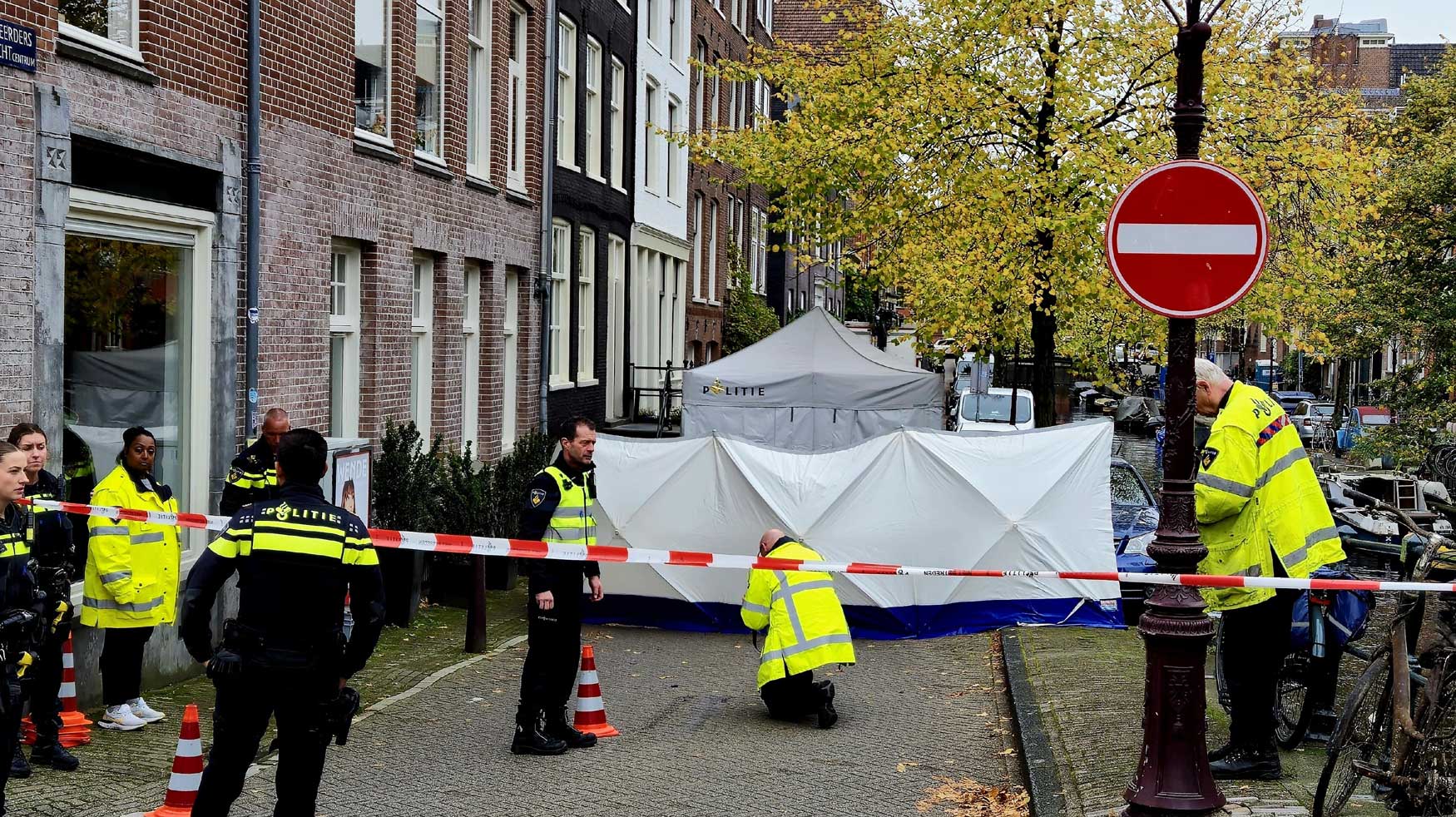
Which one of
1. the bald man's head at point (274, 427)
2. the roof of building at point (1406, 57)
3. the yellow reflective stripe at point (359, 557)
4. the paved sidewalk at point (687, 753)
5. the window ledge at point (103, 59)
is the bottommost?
the paved sidewalk at point (687, 753)

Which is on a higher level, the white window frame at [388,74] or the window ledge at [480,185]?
the white window frame at [388,74]

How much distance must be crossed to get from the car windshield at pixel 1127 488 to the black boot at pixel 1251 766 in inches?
339

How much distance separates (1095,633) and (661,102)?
20.1 metres

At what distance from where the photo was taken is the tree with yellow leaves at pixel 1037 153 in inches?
714

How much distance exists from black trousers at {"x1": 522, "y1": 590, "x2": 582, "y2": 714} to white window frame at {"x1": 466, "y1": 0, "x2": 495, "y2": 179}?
34.3 feet

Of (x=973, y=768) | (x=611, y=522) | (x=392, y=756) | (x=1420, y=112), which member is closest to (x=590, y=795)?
(x=392, y=756)

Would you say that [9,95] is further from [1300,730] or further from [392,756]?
[1300,730]

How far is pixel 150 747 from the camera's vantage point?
8.24 meters

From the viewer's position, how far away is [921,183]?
19.6 m

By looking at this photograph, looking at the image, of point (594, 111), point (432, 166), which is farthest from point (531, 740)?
point (594, 111)

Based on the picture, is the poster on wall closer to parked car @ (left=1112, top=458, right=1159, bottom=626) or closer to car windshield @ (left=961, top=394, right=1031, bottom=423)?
parked car @ (left=1112, top=458, right=1159, bottom=626)

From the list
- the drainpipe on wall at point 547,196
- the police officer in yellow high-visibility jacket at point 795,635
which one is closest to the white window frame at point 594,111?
the drainpipe on wall at point 547,196

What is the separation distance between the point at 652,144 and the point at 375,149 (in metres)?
16.0

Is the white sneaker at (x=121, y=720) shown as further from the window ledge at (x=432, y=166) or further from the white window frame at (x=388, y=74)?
the window ledge at (x=432, y=166)
